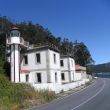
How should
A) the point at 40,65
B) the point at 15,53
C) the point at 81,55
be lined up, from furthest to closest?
the point at 81,55 → the point at 40,65 → the point at 15,53

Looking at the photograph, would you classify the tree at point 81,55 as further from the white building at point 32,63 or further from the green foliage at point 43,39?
the white building at point 32,63

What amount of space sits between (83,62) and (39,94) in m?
73.1

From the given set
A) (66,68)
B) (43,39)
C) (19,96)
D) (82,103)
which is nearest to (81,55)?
(43,39)

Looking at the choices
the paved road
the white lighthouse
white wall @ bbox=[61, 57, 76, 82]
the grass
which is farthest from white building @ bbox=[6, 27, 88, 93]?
white wall @ bbox=[61, 57, 76, 82]

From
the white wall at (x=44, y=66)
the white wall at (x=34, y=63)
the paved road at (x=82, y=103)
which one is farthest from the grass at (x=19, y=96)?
the white wall at (x=34, y=63)

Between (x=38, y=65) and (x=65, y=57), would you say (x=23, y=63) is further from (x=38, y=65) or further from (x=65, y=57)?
(x=65, y=57)

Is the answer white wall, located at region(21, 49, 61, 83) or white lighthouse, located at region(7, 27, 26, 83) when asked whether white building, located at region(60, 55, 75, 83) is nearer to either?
white wall, located at region(21, 49, 61, 83)

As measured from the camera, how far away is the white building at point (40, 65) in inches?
1657

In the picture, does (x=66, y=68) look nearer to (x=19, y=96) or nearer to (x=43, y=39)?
(x=43, y=39)

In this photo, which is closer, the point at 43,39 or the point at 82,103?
the point at 82,103

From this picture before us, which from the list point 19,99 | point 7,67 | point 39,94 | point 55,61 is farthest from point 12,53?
point 19,99

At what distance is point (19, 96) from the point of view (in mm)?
28609

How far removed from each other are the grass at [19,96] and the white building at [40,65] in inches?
371

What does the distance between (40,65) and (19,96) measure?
1450 cm
